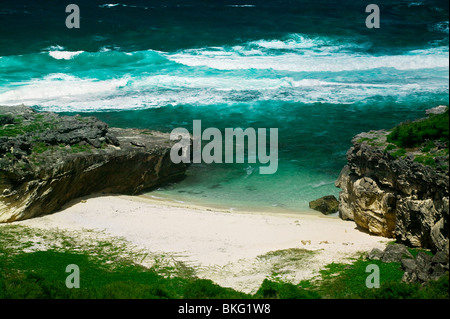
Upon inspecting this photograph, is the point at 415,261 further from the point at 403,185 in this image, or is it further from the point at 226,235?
the point at 226,235

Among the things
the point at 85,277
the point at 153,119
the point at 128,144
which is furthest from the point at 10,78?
the point at 85,277

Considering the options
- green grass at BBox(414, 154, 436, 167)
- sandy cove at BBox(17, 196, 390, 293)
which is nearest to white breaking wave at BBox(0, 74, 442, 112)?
sandy cove at BBox(17, 196, 390, 293)

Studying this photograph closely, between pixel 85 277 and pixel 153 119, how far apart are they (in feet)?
73.3

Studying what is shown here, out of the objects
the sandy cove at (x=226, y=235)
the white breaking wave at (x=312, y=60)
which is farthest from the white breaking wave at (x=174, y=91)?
the sandy cove at (x=226, y=235)

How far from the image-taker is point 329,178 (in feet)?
94.9

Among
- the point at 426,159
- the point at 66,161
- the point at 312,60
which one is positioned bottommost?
the point at 66,161

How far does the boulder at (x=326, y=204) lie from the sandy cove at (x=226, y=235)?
0.54m

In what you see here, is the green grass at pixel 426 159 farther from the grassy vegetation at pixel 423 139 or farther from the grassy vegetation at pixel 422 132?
the grassy vegetation at pixel 422 132

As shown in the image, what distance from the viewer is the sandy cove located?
58.9 ft

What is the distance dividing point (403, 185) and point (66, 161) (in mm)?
12488

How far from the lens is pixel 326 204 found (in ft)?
80.9

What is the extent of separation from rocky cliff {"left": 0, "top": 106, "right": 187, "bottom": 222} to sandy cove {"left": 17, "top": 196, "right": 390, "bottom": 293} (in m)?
0.70

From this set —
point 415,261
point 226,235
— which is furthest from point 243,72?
point 415,261

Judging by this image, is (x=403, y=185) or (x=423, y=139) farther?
(x=423, y=139)
